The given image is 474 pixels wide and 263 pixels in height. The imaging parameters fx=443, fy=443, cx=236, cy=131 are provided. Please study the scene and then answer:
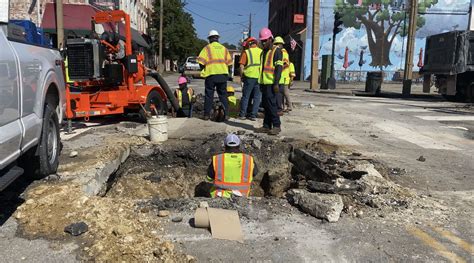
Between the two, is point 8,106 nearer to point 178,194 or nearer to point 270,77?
point 178,194

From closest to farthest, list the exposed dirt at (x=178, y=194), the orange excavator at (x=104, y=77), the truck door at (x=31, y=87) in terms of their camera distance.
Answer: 1. the exposed dirt at (x=178, y=194)
2. the truck door at (x=31, y=87)
3. the orange excavator at (x=104, y=77)

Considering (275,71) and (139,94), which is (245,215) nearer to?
(275,71)

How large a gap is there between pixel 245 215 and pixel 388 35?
132 ft

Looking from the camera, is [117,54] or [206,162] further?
[117,54]

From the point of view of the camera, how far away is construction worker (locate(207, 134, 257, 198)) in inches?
205

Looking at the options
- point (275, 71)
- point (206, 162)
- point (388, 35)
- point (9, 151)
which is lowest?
point (206, 162)

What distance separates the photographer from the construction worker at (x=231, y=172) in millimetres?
5215

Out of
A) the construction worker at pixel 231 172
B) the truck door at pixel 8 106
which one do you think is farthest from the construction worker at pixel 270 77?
the truck door at pixel 8 106

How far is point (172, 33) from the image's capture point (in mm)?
53406

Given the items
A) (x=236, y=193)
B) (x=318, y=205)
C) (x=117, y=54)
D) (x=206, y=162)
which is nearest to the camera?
(x=318, y=205)

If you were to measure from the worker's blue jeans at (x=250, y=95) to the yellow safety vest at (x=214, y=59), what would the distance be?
732 mm

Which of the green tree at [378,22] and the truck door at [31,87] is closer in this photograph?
the truck door at [31,87]

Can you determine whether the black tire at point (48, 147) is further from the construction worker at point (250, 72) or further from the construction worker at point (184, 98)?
the construction worker at point (184, 98)

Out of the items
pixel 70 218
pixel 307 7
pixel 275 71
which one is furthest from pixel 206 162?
pixel 307 7
